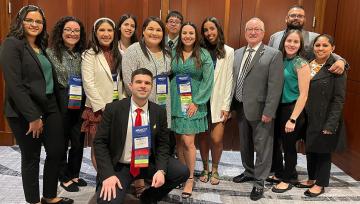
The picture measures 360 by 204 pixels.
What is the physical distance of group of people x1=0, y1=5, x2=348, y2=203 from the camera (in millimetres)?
2391

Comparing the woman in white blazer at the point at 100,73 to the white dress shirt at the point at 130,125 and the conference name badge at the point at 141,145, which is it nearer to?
the white dress shirt at the point at 130,125

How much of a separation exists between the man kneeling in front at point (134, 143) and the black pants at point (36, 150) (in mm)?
358

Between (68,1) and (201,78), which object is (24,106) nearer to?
(201,78)

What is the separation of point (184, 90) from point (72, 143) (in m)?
1.13

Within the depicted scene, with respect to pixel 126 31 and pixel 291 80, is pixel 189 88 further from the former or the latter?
pixel 291 80

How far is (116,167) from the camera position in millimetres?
2461

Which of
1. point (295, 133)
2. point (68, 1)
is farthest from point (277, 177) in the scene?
point (68, 1)

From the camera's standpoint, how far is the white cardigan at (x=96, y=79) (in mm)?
2818

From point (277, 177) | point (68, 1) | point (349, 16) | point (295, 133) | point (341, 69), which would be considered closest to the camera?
point (341, 69)

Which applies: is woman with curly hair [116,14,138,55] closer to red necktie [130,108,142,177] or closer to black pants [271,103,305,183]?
red necktie [130,108,142,177]

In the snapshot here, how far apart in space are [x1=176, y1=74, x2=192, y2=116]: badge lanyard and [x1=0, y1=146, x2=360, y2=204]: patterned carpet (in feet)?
2.63

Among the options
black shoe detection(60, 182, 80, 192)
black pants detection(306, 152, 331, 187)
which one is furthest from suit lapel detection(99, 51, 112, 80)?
black pants detection(306, 152, 331, 187)

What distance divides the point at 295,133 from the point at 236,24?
1644 mm

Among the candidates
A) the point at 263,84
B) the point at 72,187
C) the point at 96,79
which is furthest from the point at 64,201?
the point at 263,84
